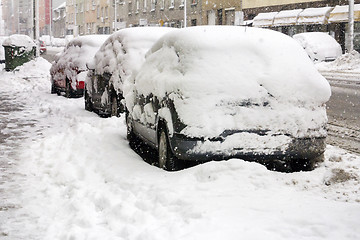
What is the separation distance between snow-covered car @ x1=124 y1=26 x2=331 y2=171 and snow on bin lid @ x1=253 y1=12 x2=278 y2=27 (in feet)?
121

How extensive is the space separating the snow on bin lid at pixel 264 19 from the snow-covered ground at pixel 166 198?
116 ft

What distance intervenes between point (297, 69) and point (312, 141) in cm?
81

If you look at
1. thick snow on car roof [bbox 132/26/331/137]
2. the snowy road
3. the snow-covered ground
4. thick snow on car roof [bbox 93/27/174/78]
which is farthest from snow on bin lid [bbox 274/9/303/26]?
thick snow on car roof [bbox 132/26/331/137]

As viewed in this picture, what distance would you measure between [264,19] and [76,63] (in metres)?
29.7

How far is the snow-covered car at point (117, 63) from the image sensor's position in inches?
447

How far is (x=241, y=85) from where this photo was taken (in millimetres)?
6590

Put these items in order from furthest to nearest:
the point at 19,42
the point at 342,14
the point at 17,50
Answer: the point at 342,14 < the point at 19,42 < the point at 17,50

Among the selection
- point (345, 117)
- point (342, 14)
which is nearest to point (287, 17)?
point (342, 14)

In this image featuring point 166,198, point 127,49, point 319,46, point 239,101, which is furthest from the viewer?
point 319,46

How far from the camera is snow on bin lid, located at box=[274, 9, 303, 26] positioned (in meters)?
40.7

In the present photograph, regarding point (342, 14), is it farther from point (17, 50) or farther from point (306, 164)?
point (306, 164)

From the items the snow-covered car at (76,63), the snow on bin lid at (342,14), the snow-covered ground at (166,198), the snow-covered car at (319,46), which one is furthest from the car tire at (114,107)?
the snow on bin lid at (342,14)

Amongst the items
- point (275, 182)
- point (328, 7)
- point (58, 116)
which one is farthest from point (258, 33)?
point (328, 7)

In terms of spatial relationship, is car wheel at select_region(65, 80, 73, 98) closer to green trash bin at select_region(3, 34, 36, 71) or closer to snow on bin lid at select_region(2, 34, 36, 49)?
green trash bin at select_region(3, 34, 36, 71)
